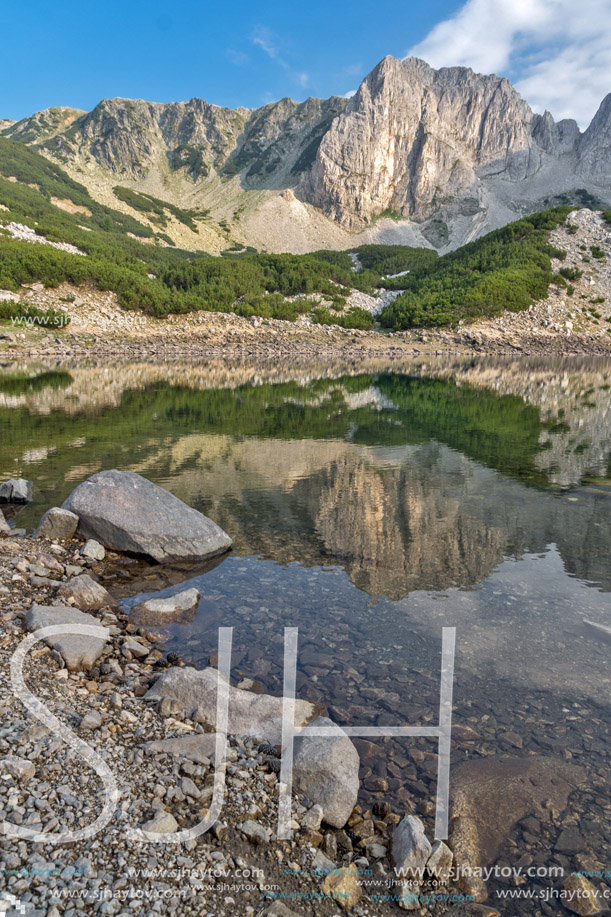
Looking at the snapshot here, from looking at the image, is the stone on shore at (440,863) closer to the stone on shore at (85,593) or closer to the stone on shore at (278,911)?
the stone on shore at (278,911)

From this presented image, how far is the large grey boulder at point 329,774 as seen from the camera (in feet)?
15.4

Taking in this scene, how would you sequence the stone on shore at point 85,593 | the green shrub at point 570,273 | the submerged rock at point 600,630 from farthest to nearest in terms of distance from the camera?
the green shrub at point 570,273 → the stone on shore at point 85,593 → the submerged rock at point 600,630

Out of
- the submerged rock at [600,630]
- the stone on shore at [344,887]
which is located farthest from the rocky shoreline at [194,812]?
the submerged rock at [600,630]

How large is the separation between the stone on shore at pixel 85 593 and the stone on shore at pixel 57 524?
2630 mm

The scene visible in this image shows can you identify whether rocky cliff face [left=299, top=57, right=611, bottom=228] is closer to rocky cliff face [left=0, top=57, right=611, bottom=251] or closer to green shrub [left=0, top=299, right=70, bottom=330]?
rocky cliff face [left=0, top=57, right=611, bottom=251]

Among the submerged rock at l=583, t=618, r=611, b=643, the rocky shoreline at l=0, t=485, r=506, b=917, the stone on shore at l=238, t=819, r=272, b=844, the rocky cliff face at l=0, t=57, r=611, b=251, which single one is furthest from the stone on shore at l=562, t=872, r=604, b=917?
the rocky cliff face at l=0, t=57, r=611, b=251

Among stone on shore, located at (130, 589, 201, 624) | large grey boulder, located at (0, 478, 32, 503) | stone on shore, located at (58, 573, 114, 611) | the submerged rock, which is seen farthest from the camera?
large grey boulder, located at (0, 478, 32, 503)

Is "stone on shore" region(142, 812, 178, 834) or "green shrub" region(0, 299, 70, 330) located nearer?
"stone on shore" region(142, 812, 178, 834)

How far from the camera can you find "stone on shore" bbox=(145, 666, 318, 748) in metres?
5.61

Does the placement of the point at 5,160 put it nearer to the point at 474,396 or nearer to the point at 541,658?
the point at 474,396

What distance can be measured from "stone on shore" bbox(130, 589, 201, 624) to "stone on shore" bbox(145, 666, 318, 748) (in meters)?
2.40

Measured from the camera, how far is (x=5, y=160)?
14962 cm

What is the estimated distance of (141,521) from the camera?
11.1 metres

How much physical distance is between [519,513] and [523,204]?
214997 millimetres
